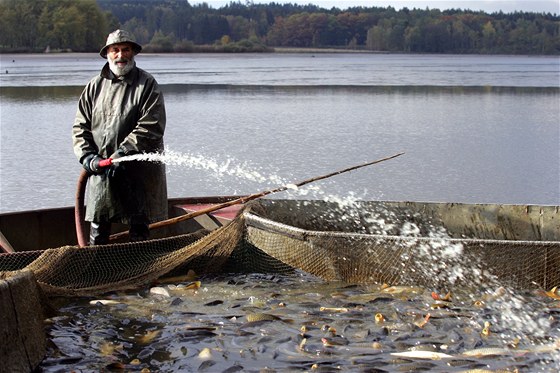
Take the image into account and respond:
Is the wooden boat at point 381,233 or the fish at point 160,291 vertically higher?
the wooden boat at point 381,233

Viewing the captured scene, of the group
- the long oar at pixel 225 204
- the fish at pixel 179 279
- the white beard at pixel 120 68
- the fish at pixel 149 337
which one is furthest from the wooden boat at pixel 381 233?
the white beard at pixel 120 68

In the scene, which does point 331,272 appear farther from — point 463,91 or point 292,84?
point 292,84

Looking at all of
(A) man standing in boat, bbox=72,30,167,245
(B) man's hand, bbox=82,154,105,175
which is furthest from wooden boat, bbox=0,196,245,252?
(B) man's hand, bbox=82,154,105,175

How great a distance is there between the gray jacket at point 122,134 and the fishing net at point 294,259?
0.34 metres

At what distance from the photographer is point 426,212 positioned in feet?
25.2

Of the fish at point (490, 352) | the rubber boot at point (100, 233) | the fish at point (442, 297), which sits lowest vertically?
the fish at point (490, 352)

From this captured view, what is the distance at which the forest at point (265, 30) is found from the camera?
89.2 meters

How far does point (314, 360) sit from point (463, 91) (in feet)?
88.1

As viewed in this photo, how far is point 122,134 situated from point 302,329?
1.95 meters

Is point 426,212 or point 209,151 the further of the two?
point 209,151

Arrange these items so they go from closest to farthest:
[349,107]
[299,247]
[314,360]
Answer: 1. [314,360]
2. [299,247]
3. [349,107]

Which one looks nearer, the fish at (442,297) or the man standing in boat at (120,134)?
the fish at (442,297)

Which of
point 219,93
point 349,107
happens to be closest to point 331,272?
point 349,107

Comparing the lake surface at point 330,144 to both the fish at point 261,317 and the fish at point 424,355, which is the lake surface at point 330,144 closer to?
the fish at point 261,317
